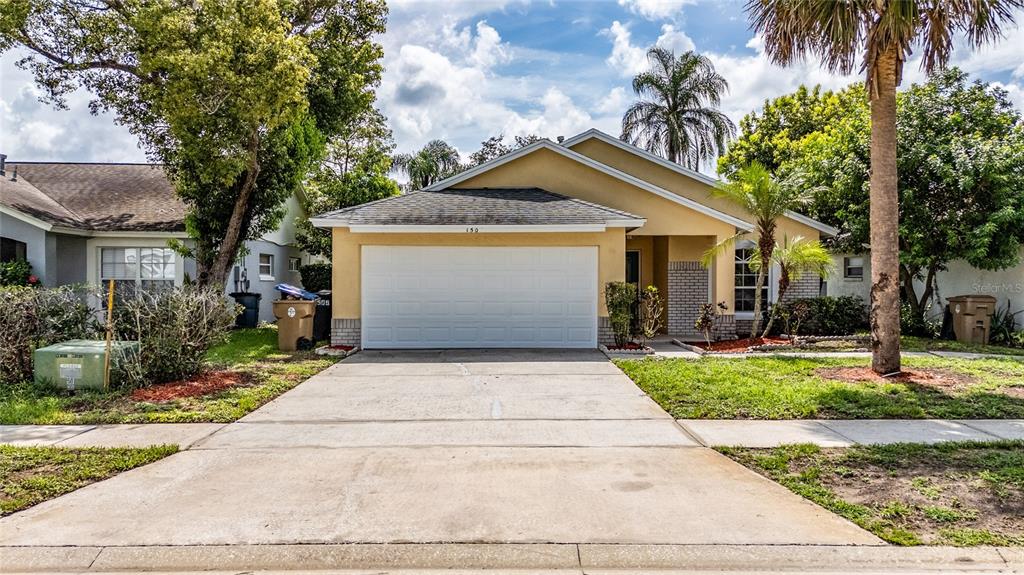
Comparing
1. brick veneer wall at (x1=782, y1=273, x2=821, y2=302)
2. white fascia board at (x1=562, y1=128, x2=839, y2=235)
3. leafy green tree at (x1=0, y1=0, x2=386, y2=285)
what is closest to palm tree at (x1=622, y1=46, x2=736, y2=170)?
white fascia board at (x1=562, y1=128, x2=839, y2=235)

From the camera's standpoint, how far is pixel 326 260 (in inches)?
926

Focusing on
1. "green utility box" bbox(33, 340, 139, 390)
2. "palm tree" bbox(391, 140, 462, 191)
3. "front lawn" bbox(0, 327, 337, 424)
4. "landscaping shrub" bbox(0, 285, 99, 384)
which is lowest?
"front lawn" bbox(0, 327, 337, 424)

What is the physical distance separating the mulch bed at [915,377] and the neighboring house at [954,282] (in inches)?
258

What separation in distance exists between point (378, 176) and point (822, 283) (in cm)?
1540

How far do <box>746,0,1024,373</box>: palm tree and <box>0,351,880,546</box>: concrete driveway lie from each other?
4.48 m

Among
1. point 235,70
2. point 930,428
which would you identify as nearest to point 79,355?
point 235,70

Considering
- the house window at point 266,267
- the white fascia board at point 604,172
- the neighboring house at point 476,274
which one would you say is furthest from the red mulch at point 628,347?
the house window at point 266,267

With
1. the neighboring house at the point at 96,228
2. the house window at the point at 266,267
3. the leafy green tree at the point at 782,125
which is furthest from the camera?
the leafy green tree at the point at 782,125

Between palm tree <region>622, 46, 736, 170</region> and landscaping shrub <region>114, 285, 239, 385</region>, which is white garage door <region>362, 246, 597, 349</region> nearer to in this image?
landscaping shrub <region>114, 285, 239, 385</region>

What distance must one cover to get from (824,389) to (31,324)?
11.6 metres

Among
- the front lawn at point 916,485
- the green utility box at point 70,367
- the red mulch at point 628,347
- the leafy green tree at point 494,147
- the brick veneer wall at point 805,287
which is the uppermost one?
the leafy green tree at point 494,147

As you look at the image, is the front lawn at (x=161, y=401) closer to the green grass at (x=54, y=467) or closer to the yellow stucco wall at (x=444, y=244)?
the green grass at (x=54, y=467)

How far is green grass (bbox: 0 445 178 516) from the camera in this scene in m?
4.53

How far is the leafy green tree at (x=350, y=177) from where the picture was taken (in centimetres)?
2061
